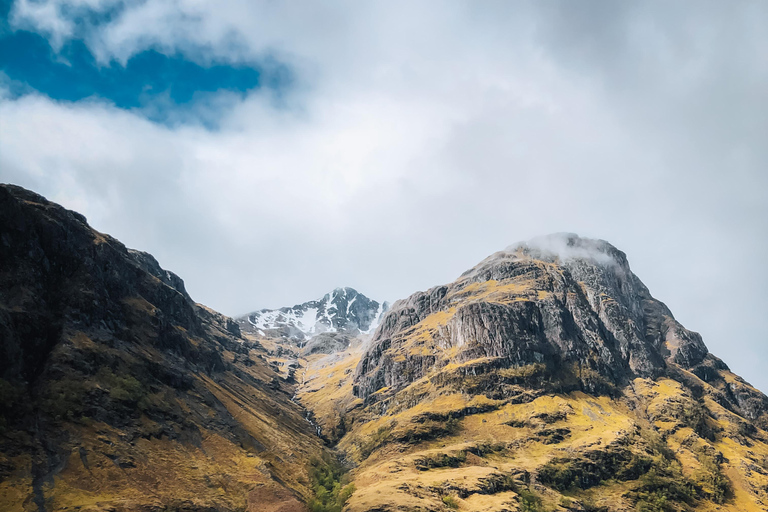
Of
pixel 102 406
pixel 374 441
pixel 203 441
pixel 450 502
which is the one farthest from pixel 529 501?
pixel 102 406

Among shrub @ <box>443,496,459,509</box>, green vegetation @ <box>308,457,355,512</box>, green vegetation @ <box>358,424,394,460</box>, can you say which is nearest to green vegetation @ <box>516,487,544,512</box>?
shrub @ <box>443,496,459,509</box>

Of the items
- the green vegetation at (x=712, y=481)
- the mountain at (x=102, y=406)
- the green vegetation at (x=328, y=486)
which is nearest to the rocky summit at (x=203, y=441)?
the mountain at (x=102, y=406)

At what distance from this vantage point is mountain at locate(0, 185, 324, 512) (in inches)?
3812

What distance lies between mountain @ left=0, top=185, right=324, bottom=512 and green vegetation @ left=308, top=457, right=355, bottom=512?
4003 millimetres

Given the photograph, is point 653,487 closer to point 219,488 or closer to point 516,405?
point 516,405

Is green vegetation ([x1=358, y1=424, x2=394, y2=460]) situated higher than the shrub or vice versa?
green vegetation ([x1=358, y1=424, x2=394, y2=460])

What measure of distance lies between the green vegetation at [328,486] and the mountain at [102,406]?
400 centimetres

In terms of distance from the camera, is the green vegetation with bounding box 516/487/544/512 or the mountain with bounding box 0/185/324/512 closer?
the mountain with bounding box 0/185/324/512

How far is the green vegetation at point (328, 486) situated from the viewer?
126688 mm

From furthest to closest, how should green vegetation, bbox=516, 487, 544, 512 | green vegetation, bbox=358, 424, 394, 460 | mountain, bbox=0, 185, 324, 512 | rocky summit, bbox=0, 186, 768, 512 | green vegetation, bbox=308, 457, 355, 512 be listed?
green vegetation, bbox=358, 424, 394, 460
green vegetation, bbox=516, 487, 544, 512
green vegetation, bbox=308, 457, 355, 512
rocky summit, bbox=0, 186, 768, 512
mountain, bbox=0, 185, 324, 512

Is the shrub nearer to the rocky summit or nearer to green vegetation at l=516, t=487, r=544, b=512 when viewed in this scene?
the rocky summit

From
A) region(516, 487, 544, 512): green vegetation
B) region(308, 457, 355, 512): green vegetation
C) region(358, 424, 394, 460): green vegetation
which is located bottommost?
region(308, 457, 355, 512): green vegetation

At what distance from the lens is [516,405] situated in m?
199

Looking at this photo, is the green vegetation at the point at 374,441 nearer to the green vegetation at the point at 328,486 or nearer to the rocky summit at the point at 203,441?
the rocky summit at the point at 203,441
